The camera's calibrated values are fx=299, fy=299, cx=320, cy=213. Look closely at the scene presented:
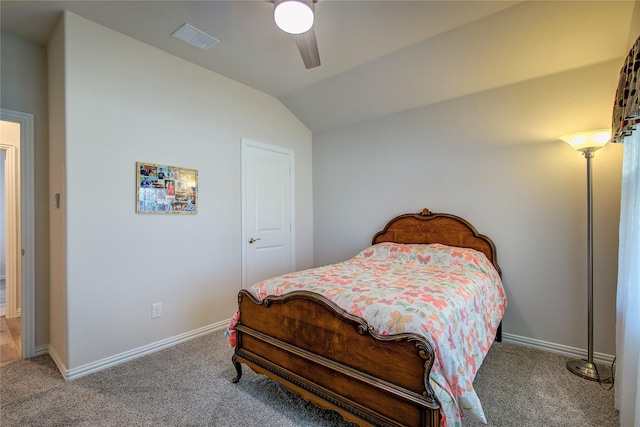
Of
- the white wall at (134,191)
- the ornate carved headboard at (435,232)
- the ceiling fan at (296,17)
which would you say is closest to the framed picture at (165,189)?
the white wall at (134,191)

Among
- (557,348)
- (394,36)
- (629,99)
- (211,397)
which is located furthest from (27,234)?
(557,348)

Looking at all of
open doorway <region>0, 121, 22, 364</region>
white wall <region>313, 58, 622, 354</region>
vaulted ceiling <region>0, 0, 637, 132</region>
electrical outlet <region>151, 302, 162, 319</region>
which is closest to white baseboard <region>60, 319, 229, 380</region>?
electrical outlet <region>151, 302, 162, 319</region>

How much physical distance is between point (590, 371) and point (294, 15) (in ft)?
10.4

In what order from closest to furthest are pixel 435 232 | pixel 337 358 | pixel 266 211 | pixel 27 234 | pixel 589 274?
pixel 337 358 → pixel 589 274 → pixel 27 234 → pixel 435 232 → pixel 266 211

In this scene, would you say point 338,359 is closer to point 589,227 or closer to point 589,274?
point 589,274

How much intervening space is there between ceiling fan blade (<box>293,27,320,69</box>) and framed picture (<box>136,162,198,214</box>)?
1.65 meters

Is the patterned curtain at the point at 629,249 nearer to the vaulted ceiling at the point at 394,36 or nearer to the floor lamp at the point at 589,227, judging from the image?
the floor lamp at the point at 589,227

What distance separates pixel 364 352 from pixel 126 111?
2.68 metres

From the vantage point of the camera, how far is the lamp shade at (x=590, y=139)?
2.15 metres

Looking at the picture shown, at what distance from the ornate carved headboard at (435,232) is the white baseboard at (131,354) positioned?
2.14 meters

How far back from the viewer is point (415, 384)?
4.40ft

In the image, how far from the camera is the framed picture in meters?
2.65

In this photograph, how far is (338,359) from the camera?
1.63 m

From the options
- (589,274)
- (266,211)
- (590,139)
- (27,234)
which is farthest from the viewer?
(266,211)
